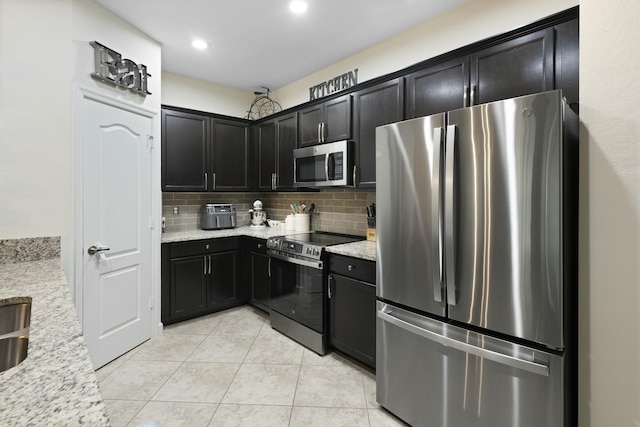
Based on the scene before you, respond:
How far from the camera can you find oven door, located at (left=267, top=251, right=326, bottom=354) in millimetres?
2643

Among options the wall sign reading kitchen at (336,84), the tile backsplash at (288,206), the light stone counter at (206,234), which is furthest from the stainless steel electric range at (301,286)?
the wall sign reading kitchen at (336,84)

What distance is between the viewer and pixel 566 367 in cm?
135

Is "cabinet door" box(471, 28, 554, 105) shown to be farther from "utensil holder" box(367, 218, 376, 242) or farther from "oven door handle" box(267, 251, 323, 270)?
"oven door handle" box(267, 251, 323, 270)

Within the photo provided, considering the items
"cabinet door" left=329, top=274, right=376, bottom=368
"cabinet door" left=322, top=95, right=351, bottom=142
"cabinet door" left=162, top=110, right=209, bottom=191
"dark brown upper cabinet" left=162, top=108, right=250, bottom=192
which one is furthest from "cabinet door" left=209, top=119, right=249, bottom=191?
"cabinet door" left=329, top=274, right=376, bottom=368

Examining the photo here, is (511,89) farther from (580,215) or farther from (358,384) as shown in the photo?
(358,384)

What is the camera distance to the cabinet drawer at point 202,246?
10.4 ft

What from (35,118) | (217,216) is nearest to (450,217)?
(35,118)

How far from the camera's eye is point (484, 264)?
4.71ft

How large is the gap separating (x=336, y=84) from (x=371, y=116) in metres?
1.03

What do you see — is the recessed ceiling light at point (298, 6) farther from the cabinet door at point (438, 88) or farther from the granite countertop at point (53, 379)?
the granite countertop at point (53, 379)

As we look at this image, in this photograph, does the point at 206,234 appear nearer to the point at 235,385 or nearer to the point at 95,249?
the point at 95,249

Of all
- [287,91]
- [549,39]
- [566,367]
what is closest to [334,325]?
[566,367]

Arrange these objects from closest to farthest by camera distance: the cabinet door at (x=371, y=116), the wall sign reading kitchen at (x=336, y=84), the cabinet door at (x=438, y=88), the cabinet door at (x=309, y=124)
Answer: the cabinet door at (x=438, y=88) < the cabinet door at (x=371, y=116) < the cabinet door at (x=309, y=124) < the wall sign reading kitchen at (x=336, y=84)

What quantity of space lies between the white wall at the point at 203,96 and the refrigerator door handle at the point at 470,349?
11.1 feet
